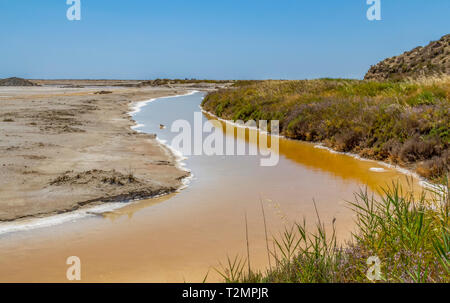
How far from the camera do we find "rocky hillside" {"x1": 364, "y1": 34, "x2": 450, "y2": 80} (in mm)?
38875

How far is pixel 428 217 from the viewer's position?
13.8 ft

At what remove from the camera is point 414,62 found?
142 feet

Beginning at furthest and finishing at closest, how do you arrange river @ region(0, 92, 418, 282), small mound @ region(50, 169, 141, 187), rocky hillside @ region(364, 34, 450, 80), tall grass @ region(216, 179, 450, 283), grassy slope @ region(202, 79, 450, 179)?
rocky hillside @ region(364, 34, 450, 80) → grassy slope @ region(202, 79, 450, 179) → small mound @ region(50, 169, 141, 187) → river @ region(0, 92, 418, 282) → tall grass @ region(216, 179, 450, 283)

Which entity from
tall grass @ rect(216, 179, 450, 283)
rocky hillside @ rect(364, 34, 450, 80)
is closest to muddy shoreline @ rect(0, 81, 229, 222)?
tall grass @ rect(216, 179, 450, 283)

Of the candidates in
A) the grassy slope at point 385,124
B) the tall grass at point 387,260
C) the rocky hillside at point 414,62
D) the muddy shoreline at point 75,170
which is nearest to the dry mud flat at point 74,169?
the muddy shoreline at point 75,170

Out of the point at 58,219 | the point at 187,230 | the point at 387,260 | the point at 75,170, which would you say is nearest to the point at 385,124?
the point at 187,230

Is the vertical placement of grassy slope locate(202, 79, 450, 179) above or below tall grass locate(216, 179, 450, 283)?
above

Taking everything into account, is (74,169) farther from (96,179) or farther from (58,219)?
(58,219)

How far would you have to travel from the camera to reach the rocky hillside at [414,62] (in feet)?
128

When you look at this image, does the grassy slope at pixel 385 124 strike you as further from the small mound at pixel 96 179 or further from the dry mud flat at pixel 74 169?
the small mound at pixel 96 179

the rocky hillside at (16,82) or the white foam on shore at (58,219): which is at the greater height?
the rocky hillside at (16,82)

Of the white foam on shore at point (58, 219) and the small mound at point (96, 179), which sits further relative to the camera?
the small mound at point (96, 179)

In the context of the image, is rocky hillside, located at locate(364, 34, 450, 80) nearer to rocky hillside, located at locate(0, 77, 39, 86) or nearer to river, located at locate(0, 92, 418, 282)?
river, located at locate(0, 92, 418, 282)
